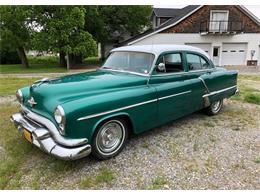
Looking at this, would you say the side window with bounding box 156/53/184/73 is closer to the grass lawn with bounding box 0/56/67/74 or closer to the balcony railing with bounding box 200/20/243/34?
the grass lawn with bounding box 0/56/67/74

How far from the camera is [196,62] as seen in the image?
202 inches

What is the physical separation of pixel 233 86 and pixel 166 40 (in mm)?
15639

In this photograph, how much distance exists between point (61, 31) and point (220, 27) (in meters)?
14.6

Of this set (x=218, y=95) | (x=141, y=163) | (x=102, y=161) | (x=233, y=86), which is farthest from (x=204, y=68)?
(x=102, y=161)

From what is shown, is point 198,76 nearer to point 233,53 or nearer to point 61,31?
point 61,31

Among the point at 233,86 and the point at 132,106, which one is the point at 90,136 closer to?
the point at 132,106

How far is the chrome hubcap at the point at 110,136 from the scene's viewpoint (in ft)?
11.4

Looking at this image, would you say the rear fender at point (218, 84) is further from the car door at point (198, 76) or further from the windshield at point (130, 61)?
the windshield at point (130, 61)

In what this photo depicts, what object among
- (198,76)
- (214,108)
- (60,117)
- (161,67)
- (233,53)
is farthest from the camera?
(233,53)

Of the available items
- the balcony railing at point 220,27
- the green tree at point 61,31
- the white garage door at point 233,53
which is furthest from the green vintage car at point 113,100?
the white garage door at point 233,53

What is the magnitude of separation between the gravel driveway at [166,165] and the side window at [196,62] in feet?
4.63

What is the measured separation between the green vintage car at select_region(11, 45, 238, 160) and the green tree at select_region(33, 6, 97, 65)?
1420 centimetres

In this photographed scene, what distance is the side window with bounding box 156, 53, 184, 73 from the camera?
4.37 m

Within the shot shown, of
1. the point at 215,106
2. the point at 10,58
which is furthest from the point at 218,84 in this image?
the point at 10,58
